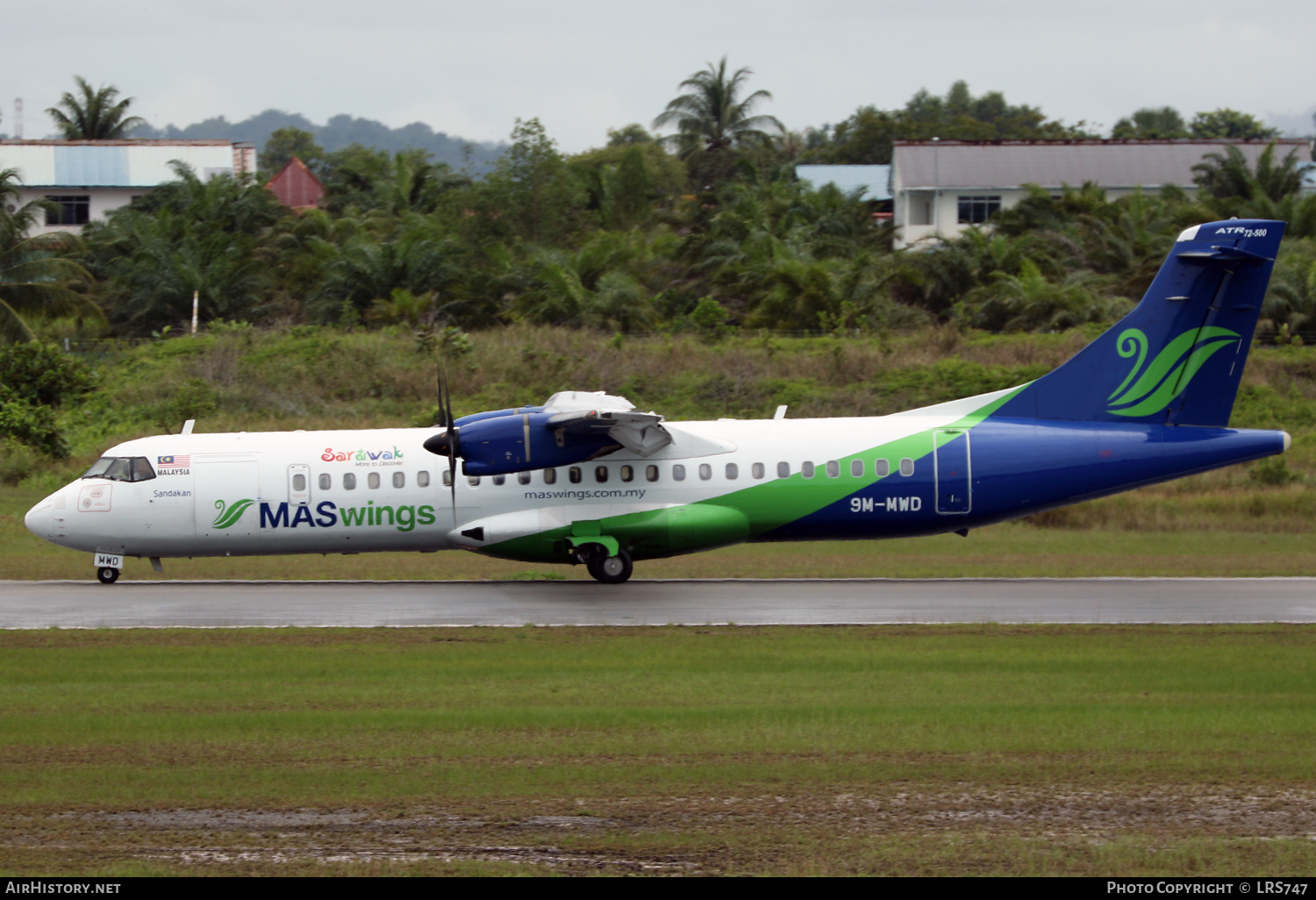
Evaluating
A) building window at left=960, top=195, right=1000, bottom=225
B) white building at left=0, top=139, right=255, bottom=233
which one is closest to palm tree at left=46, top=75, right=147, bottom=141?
white building at left=0, top=139, right=255, bottom=233

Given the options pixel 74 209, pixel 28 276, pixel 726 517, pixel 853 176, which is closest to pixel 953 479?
pixel 726 517

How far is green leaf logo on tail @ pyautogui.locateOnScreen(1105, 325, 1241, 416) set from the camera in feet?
71.9

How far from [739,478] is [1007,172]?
53418mm

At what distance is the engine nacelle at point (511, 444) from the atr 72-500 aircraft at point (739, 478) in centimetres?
63

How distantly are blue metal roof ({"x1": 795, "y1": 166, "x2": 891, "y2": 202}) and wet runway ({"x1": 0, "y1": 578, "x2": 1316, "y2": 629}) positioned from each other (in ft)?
188

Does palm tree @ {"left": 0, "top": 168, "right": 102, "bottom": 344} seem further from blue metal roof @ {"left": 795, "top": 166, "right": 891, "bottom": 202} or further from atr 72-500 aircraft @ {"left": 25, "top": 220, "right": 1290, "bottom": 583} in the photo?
blue metal roof @ {"left": 795, "top": 166, "right": 891, "bottom": 202}

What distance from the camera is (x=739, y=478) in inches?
864

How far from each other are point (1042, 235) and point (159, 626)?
45.6m

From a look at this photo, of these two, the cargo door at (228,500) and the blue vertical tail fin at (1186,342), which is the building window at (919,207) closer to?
the blue vertical tail fin at (1186,342)

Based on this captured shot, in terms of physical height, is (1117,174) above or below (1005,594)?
above

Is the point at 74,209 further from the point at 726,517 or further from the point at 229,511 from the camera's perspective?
the point at 726,517
